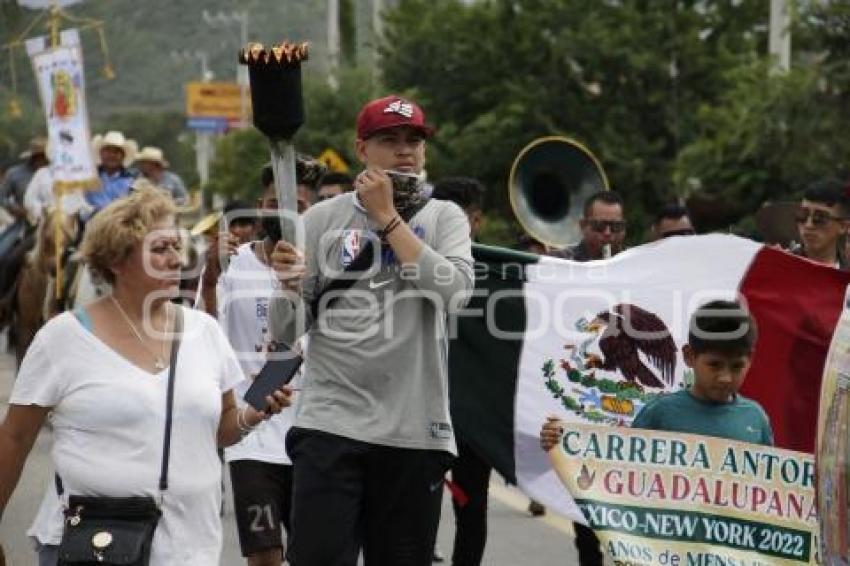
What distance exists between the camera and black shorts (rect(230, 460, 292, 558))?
836cm

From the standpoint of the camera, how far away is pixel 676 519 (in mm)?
7535

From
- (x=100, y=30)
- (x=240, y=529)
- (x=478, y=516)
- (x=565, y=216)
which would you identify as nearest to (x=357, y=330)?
(x=240, y=529)

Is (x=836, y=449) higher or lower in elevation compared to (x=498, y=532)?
higher

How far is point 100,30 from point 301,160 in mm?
16715

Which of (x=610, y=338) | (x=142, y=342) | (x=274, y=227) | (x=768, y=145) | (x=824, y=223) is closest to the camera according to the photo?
(x=142, y=342)

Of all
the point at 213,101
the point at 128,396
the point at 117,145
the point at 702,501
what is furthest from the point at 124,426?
the point at 213,101

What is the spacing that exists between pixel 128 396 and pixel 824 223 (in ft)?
14.9

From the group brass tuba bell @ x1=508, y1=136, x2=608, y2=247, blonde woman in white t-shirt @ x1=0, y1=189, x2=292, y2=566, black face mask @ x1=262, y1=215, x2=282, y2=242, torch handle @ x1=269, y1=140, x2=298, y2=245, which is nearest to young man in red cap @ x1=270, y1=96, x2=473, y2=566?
black face mask @ x1=262, y1=215, x2=282, y2=242

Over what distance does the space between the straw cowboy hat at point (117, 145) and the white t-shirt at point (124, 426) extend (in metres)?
14.9

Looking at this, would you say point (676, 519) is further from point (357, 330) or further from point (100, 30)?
point (100, 30)

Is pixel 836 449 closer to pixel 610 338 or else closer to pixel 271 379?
pixel 271 379

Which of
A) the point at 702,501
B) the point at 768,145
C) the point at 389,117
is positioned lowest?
the point at 702,501

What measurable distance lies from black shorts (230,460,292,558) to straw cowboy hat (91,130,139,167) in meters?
12.2

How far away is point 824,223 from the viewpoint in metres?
9.23
